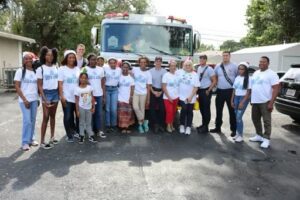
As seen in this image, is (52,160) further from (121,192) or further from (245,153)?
(245,153)

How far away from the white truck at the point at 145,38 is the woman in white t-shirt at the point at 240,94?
6.91ft

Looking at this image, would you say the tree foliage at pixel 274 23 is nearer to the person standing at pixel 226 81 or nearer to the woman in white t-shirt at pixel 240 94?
the person standing at pixel 226 81

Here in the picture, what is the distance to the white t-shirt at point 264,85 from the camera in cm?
700

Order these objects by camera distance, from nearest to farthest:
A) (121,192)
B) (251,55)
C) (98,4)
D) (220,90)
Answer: (121,192), (220,90), (251,55), (98,4)

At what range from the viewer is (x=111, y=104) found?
803cm

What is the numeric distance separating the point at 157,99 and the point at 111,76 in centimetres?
118

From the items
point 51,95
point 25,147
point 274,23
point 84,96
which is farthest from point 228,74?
point 274,23

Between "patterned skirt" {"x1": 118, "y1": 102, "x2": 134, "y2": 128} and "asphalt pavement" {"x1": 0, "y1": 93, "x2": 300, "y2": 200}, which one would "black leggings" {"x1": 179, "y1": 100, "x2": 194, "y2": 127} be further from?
"patterned skirt" {"x1": 118, "y1": 102, "x2": 134, "y2": 128}

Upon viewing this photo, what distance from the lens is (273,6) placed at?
22.1m

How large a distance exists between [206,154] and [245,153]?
734 millimetres

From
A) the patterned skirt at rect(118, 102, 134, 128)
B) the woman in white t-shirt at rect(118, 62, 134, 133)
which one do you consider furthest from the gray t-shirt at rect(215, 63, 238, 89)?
the patterned skirt at rect(118, 102, 134, 128)

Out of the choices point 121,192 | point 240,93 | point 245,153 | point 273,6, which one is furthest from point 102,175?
point 273,6

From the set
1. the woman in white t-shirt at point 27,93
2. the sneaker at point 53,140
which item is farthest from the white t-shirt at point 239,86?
the woman in white t-shirt at point 27,93

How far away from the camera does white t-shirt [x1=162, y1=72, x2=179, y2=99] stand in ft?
26.1
